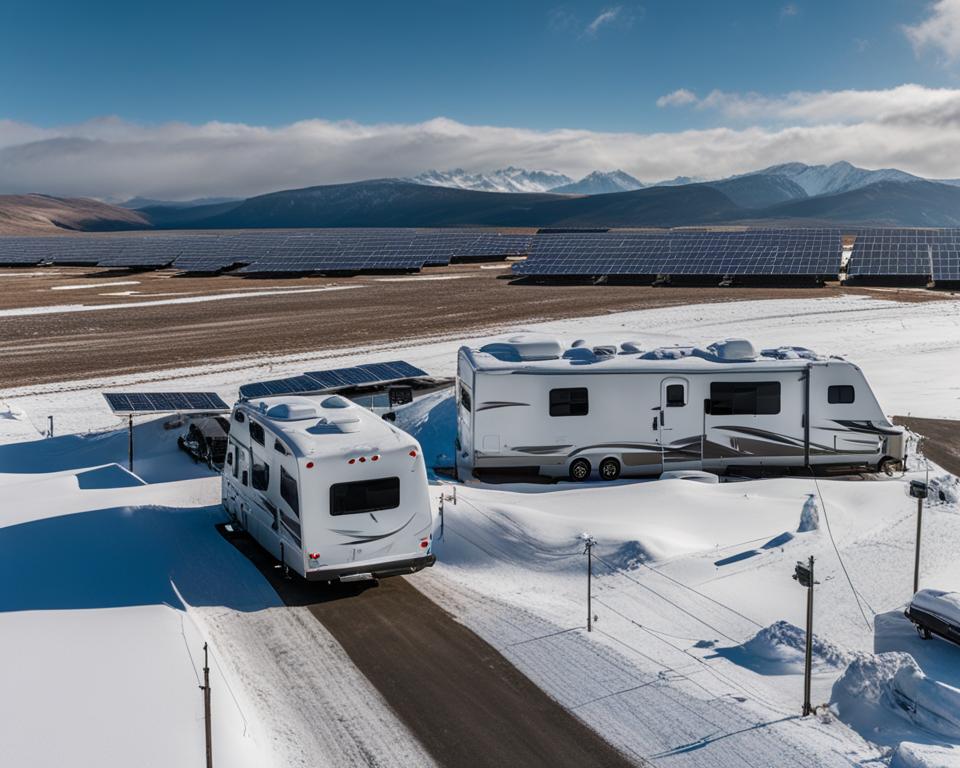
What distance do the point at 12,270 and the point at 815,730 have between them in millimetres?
104561

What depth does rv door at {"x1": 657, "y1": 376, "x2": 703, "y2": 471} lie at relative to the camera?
20078mm

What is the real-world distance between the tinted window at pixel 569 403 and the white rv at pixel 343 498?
6.33 metres

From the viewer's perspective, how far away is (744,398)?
20094 mm

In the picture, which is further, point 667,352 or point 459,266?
point 459,266

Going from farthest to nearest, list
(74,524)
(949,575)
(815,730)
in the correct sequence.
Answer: (74,524), (949,575), (815,730)

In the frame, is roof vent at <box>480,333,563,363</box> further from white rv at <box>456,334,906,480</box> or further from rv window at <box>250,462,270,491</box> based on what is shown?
rv window at <box>250,462,270,491</box>

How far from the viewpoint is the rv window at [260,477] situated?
14406 mm

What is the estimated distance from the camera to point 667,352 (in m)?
20.8

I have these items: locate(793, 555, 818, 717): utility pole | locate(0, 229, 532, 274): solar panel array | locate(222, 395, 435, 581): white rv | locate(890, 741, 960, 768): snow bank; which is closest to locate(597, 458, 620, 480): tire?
locate(222, 395, 435, 581): white rv

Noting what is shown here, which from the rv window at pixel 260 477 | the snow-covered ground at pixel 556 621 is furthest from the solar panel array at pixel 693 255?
the rv window at pixel 260 477

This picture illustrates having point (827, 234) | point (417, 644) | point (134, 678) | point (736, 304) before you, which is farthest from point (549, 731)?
point (827, 234)

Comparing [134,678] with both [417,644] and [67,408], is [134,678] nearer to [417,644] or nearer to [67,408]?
[417,644]

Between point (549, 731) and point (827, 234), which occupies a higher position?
point (827, 234)

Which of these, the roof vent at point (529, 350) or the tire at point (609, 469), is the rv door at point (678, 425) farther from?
the roof vent at point (529, 350)
